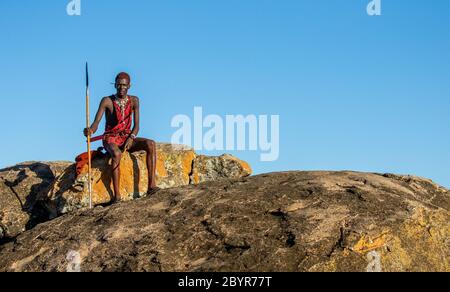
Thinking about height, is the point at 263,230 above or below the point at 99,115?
below

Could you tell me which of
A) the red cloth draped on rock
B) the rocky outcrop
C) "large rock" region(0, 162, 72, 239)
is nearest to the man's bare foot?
the rocky outcrop

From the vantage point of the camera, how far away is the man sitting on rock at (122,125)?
1249 cm

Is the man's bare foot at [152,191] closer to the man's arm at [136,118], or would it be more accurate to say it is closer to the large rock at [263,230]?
the large rock at [263,230]

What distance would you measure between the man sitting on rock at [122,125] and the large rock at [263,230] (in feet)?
5.55

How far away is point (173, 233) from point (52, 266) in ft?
6.34

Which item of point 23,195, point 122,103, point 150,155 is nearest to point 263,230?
point 150,155

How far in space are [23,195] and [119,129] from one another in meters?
3.13

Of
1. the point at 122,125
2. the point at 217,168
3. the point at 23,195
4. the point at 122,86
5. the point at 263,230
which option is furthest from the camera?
the point at 217,168

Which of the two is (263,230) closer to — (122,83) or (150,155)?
(150,155)

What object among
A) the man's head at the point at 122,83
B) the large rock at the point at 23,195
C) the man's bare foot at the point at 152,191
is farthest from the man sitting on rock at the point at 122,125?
the large rock at the point at 23,195

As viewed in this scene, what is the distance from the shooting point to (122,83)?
41.6ft

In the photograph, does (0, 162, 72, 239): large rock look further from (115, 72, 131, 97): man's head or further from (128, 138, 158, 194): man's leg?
(115, 72, 131, 97): man's head

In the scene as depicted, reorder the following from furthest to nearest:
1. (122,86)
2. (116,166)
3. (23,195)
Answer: (23,195) < (122,86) < (116,166)
